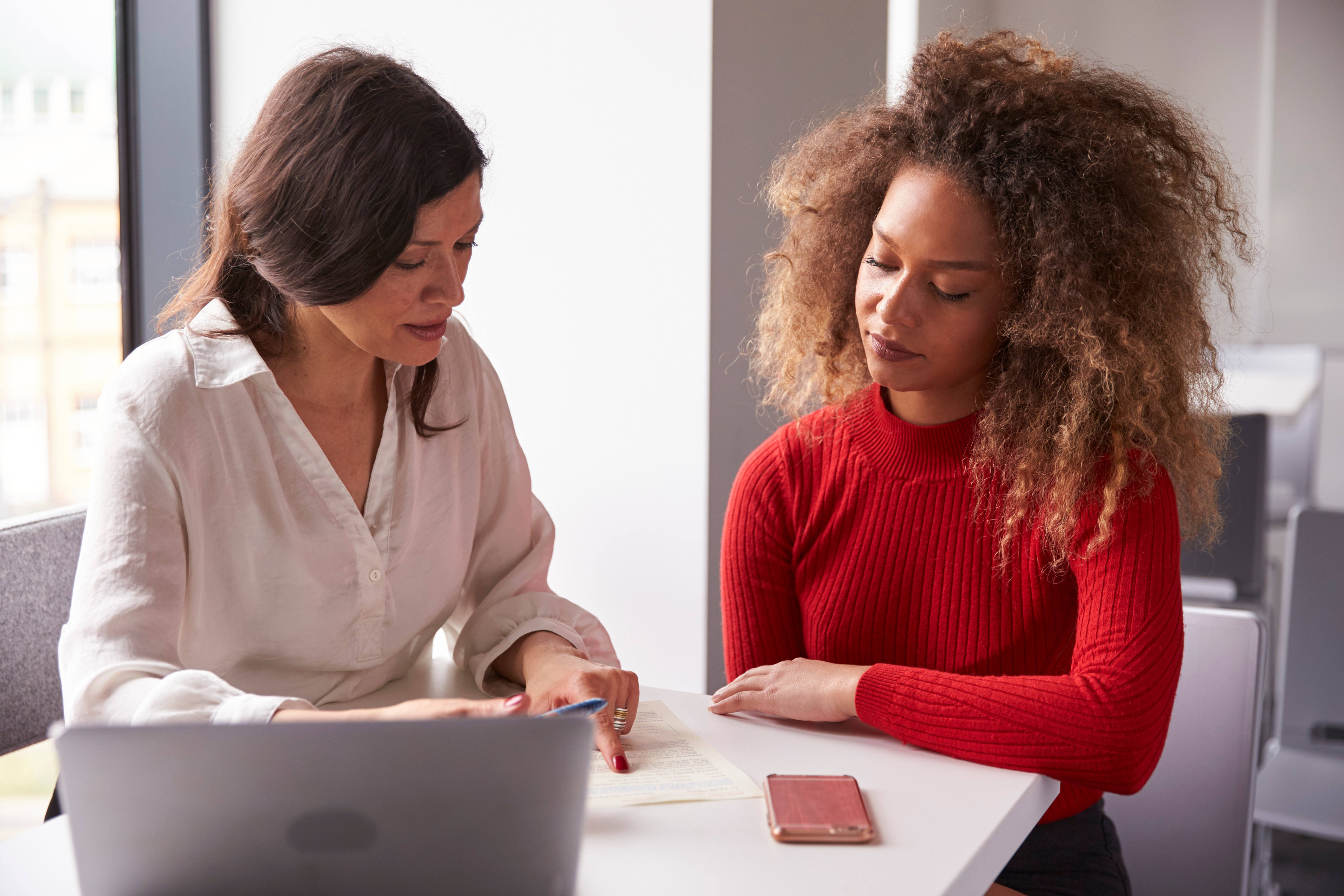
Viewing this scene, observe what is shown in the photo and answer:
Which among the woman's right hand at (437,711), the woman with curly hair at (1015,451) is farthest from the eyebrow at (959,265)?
the woman's right hand at (437,711)

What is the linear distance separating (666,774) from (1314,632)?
1397 mm

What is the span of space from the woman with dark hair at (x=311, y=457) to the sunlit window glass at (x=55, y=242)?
3.82ft

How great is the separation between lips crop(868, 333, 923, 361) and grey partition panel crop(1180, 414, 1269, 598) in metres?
1.25

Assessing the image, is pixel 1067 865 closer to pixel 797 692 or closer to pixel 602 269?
pixel 797 692

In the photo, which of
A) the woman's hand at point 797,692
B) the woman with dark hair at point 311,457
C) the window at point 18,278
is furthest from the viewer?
the window at point 18,278

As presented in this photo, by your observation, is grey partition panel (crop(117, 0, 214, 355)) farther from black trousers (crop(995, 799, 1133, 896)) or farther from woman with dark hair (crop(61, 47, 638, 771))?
black trousers (crop(995, 799, 1133, 896))

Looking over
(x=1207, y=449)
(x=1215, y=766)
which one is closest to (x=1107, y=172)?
(x=1207, y=449)

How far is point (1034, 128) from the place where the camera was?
1219 millimetres

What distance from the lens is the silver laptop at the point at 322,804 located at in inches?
23.7

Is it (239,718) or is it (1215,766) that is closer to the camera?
(239,718)

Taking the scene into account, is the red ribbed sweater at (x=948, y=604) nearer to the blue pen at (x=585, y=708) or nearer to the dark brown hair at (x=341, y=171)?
the blue pen at (x=585, y=708)

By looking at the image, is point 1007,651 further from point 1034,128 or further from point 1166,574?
point 1034,128

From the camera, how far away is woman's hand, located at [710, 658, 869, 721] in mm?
1112

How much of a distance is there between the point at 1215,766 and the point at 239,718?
1174 millimetres
